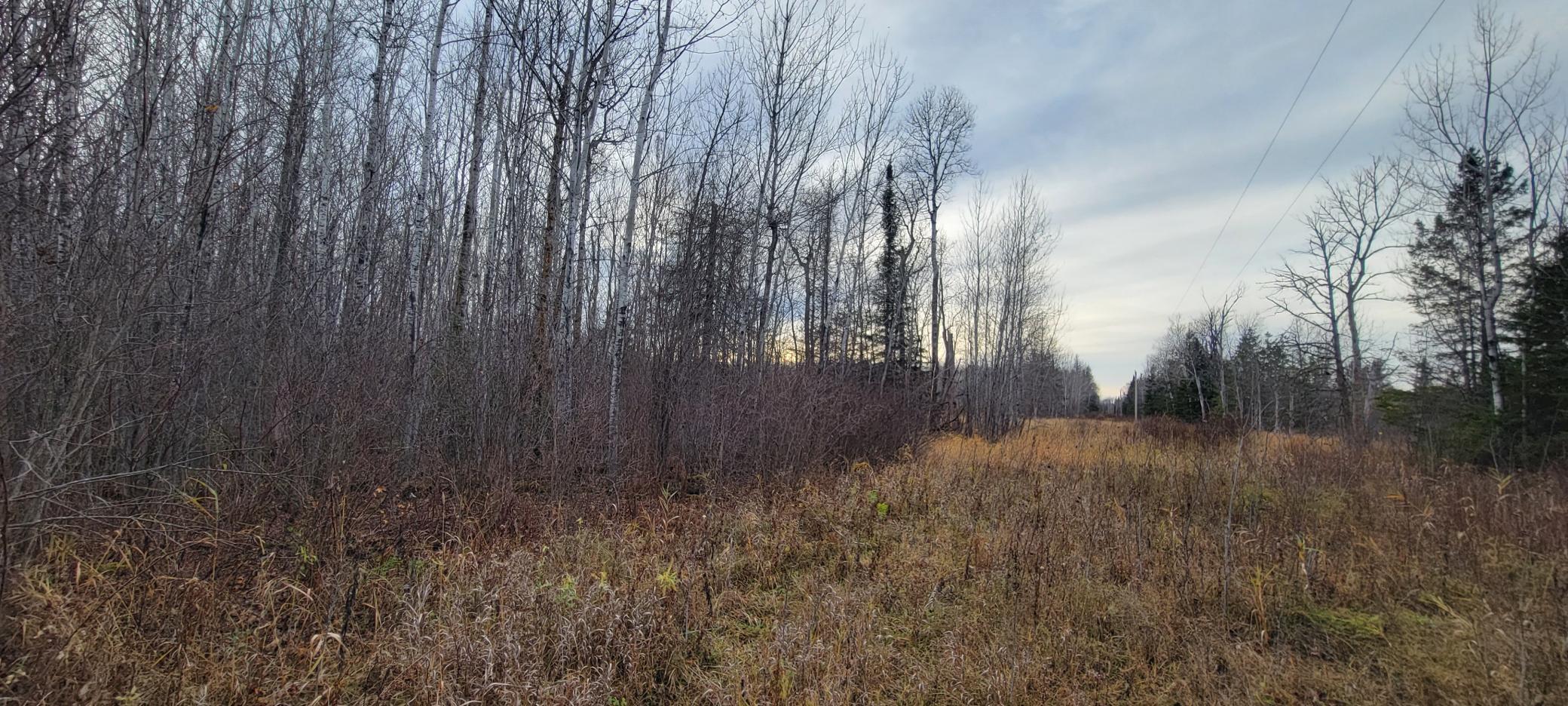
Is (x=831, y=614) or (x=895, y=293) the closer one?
(x=831, y=614)

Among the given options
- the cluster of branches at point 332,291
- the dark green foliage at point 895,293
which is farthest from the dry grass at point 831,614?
the dark green foliage at point 895,293

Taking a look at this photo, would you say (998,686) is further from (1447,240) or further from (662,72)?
(1447,240)

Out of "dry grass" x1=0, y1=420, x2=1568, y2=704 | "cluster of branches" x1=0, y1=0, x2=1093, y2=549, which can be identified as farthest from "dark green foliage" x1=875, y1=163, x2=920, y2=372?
"dry grass" x1=0, y1=420, x2=1568, y2=704

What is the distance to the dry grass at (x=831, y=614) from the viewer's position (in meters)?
2.41

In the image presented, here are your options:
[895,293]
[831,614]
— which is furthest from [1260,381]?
[831,614]

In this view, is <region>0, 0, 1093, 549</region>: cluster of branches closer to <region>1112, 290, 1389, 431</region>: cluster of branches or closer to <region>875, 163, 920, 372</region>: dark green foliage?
<region>875, 163, 920, 372</region>: dark green foliage

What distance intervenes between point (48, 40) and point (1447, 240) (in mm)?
24880

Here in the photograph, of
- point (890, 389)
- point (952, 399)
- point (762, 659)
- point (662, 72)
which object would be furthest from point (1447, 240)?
point (762, 659)

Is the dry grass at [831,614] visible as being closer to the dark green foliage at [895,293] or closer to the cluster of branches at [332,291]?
the cluster of branches at [332,291]

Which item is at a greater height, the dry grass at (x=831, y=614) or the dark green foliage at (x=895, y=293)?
the dark green foliage at (x=895, y=293)

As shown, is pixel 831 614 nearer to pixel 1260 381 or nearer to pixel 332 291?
pixel 332 291

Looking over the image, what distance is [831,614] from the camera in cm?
319

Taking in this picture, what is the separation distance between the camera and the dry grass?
2.41 metres

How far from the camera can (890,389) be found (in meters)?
12.5
